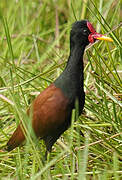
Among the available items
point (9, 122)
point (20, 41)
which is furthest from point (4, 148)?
point (20, 41)

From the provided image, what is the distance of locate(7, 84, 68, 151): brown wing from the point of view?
7.06 feet

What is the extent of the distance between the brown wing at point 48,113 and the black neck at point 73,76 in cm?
3

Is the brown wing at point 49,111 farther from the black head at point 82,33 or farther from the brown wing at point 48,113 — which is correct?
the black head at point 82,33

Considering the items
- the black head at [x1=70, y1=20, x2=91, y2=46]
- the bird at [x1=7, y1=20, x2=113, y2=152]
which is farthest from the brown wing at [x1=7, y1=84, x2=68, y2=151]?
the black head at [x1=70, y1=20, x2=91, y2=46]

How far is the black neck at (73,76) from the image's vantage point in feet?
7.09

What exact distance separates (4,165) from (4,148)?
0.95ft

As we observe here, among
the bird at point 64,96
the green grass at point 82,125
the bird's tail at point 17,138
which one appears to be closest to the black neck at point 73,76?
the bird at point 64,96

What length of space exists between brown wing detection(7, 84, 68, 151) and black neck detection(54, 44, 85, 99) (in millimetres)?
33

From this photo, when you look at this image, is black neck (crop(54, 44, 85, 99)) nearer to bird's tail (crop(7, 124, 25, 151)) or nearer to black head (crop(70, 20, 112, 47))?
black head (crop(70, 20, 112, 47))

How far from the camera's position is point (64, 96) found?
215 centimetres

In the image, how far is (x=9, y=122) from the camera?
276 cm

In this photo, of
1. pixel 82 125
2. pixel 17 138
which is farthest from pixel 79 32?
pixel 17 138

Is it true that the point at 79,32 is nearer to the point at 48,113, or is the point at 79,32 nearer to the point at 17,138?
the point at 48,113

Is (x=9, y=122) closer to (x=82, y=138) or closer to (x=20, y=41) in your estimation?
(x=82, y=138)
